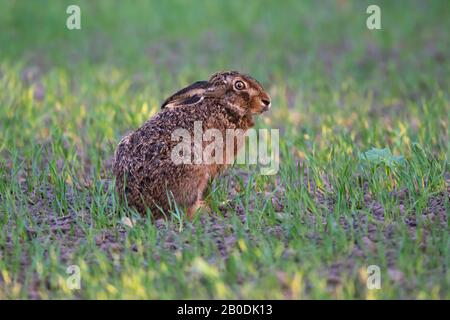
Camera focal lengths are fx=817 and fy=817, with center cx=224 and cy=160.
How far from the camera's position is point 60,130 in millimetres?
8008

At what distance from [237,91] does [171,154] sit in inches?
34.0

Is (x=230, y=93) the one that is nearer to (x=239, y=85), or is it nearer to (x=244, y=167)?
(x=239, y=85)

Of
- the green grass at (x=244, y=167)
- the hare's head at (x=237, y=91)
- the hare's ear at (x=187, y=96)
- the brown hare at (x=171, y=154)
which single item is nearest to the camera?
the green grass at (x=244, y=167)

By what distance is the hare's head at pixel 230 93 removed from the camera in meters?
6.29

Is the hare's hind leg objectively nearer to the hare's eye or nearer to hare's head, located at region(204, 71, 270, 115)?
hare's head, located at region(204, 71, 270, 115)

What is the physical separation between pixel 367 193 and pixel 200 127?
1414mm

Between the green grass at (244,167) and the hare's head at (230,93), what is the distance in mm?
604

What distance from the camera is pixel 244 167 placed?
7246 mm

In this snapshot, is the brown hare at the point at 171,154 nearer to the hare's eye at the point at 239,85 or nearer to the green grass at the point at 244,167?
the hare's eye at the point at 239,85

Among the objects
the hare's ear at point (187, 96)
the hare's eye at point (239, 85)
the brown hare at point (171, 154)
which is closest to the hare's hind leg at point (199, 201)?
the brown hare at point (171, 154)

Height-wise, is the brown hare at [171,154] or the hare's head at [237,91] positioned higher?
the hare's head at [237,91]

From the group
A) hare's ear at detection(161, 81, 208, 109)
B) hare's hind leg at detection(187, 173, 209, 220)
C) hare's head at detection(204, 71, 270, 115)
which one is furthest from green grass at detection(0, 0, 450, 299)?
hare's ear at detection(161, 81, 208, 109)

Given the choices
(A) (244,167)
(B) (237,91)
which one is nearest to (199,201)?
(B) (237,91)
